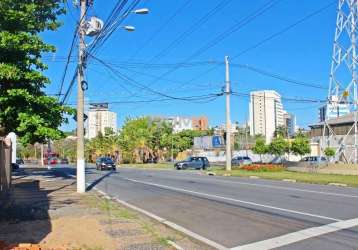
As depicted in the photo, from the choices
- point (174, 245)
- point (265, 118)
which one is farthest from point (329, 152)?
point (265, 118)

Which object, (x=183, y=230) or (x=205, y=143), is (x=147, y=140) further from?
(x=183, y=230)

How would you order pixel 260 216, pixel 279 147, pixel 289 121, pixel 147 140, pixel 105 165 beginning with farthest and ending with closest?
pixel 289 121 → pixel 147 140 → pixel 279 147 → pixel 105 165 → pixel 260 216

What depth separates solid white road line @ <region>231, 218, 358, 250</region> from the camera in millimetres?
10562

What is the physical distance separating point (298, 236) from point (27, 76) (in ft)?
53.3

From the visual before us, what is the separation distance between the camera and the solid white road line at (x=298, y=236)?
10562 mm

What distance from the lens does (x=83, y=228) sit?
40.8 feet

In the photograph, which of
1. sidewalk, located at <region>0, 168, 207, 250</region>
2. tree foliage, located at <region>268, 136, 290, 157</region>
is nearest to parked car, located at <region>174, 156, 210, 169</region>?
tree foliage, located at <region>268, 136, 290, 157</region>

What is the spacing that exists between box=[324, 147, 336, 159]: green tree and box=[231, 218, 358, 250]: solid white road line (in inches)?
2081

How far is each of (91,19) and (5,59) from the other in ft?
13.3

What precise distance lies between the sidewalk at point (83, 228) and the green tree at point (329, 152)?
5066 centimetres

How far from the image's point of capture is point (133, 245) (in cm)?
1053

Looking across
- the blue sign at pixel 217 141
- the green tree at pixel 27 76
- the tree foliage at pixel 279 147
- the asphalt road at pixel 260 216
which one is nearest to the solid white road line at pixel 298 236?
the asphalt road at pixel 260 216

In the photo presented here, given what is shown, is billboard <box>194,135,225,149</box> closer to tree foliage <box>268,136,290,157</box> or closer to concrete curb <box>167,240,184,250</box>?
tree foliage <box>268,136,290,157</box>

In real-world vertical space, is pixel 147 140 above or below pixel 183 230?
above
